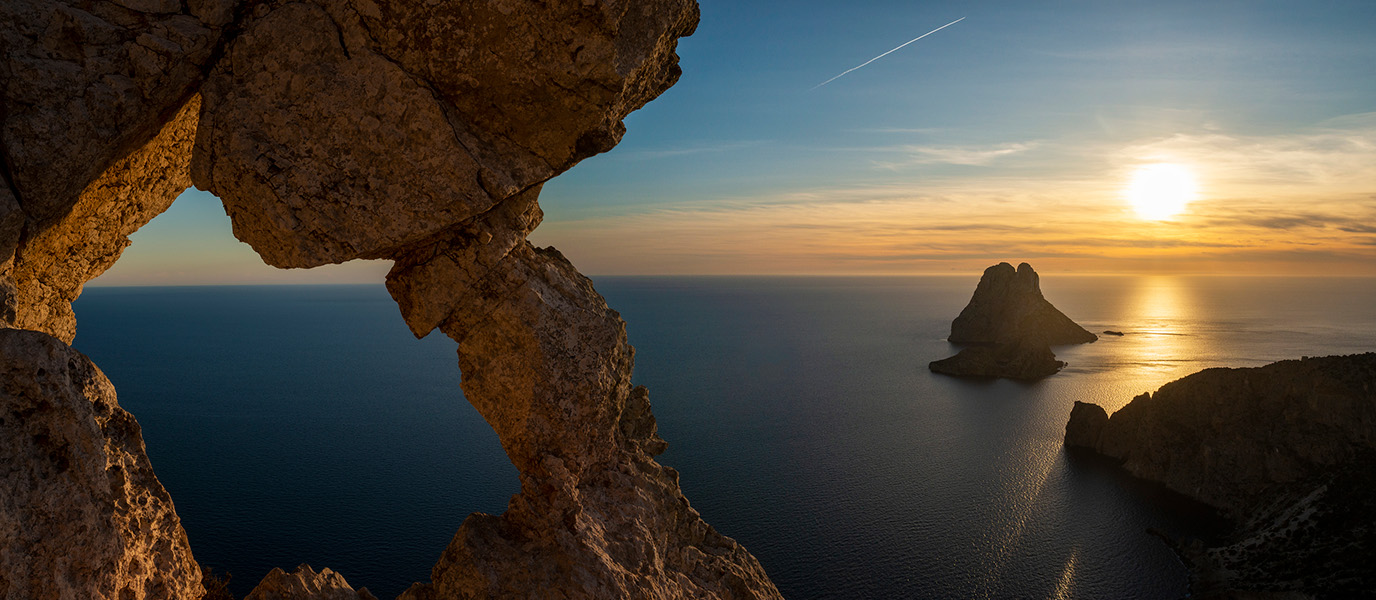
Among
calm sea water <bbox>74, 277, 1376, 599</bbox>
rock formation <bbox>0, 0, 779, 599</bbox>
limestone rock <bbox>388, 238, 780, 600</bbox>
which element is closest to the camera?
rock formation <bbox>0, 0, 779, 599</bbox>

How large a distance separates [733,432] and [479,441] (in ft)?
85.5

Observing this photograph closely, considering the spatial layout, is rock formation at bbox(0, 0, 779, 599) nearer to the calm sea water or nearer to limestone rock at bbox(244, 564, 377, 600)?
limestone rock at bbox(244, 564, 377, 600)

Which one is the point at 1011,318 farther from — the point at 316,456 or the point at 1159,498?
the point at 316,456

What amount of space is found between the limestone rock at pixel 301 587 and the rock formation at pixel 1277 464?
44386 mm

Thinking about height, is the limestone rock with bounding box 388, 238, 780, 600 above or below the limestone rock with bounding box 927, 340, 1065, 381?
above

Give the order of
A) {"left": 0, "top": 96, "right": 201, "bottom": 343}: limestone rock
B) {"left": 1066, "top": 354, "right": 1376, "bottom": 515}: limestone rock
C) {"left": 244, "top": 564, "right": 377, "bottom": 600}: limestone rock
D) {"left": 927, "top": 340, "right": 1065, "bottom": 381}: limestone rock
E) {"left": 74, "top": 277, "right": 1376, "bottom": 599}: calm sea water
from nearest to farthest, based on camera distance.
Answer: {"left": 0, "top": 96, "right": 201, "bottom": 343}: limestone rock → {"left": 244, "top": 564, "right": 377, "bottom": 600}: limestone rock → {"left": 1066, "top": 354, "right": 1376, "bottom": 515}: limestone rock → {"left": 74, "top": 277, "right": 1376, "bottom": 599}: calm sea water → {"left": 927, "top": 340, "right": 1065, "bottom": 381}: limestone rock

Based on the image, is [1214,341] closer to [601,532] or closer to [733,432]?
[733,432]

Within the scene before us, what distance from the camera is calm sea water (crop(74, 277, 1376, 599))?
44.1 m

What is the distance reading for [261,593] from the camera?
38.9 ft

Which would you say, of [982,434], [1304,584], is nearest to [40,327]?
[1304,584]

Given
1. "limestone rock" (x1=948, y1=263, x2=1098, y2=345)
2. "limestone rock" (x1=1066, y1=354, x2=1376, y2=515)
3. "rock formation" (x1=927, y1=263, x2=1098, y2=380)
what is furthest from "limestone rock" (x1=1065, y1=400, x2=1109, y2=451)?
"limestone rock" (x1=948, y1=263, x2=1098, y2=345)

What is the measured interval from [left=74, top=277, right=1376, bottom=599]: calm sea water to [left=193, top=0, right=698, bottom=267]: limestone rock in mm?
37469

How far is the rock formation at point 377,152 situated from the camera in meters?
9.08

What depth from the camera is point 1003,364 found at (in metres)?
106
